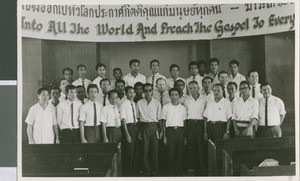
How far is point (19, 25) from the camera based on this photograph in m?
1.30

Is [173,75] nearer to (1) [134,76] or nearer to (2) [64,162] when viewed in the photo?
(1) [134,76]

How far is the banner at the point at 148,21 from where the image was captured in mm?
1297

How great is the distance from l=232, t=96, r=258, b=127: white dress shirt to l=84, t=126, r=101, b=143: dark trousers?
0.39 m

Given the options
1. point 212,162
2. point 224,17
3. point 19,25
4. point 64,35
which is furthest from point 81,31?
point 212,162

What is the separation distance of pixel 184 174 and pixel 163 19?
17.2 inches

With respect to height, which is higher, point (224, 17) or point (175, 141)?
point (224, 17)

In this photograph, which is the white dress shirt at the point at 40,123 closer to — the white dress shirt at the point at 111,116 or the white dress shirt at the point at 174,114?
the white dress shirt at the point at 111,116

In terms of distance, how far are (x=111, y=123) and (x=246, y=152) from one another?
38 cm

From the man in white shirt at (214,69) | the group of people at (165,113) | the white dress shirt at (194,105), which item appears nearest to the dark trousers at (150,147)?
the group of people at (165,113)

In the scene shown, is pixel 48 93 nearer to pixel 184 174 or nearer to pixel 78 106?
pixel 78 106

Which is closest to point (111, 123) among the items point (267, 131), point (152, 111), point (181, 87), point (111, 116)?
point (111, 116)

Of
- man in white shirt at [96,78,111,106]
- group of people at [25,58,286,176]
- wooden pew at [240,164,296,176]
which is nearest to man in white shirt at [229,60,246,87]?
group of people at [25,58,286,176]

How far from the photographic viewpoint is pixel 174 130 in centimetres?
131

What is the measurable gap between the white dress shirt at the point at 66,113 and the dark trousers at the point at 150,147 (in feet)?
0.62
